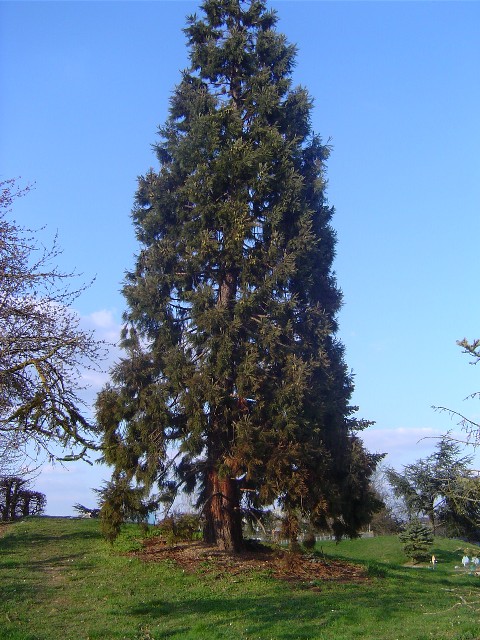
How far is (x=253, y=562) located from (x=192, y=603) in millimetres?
3483

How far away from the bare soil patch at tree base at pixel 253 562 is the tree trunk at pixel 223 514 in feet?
0.94

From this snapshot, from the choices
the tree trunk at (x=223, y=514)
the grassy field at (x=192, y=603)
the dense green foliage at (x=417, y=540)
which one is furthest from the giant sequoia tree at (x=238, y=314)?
the dense green foliage at (x=417, y=540)

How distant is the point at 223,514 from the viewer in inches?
667

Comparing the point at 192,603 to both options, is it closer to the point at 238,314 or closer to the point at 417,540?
the point at 238,314

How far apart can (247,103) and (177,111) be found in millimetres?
2174

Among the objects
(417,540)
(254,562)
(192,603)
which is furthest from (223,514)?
(417,540)

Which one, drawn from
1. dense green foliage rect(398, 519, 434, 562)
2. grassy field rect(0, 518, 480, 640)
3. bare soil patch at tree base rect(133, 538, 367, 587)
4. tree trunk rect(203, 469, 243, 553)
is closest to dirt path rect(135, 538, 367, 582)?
bare soil patch at tree base rect(133, 538, 367, 587)

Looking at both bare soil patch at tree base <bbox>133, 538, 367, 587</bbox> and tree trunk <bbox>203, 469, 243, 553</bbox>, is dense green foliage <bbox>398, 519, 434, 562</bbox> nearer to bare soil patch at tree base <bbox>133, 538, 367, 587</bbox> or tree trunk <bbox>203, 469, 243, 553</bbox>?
bare soil patch at tree base <bbox>133, 538, 367, 587</bbox>

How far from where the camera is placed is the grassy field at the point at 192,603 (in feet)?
35.1

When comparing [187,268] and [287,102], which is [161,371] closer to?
[187,268]

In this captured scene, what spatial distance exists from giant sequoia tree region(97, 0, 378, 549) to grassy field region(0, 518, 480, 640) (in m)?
2.18

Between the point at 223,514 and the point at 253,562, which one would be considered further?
the point at 223,514

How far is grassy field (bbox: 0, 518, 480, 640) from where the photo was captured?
10.7 metres

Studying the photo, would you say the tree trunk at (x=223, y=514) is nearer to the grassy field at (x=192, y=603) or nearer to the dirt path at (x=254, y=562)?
the dirt path at (x=254, y=562)
